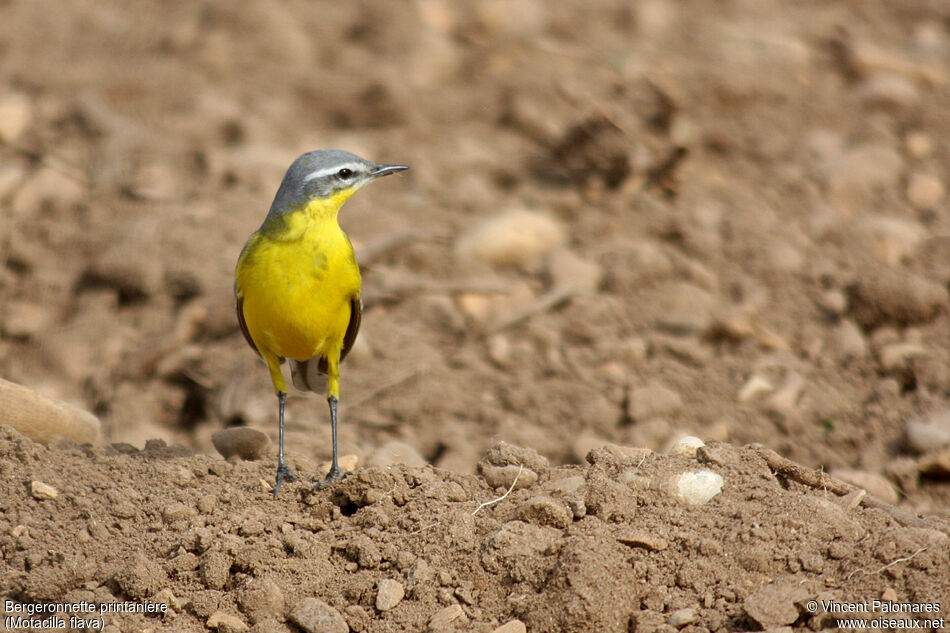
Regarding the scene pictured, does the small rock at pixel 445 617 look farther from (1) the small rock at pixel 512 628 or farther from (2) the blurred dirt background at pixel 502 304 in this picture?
(1) the small rock at pixel 512 628

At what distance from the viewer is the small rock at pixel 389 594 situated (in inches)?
176

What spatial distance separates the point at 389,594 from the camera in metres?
4.48

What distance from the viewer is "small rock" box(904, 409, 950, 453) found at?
6363 mm

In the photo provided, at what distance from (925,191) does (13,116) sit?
8.73 meters

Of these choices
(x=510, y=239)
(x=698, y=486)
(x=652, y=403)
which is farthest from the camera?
(x=510, y=239)

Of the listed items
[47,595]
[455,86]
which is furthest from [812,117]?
[47,595]

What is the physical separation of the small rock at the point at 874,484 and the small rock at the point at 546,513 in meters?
1.97

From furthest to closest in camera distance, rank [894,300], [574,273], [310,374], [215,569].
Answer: [574,273] < [894,300] < [310,374] < [215,569]

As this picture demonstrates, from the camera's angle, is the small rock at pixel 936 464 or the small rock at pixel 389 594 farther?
the small rock at pixel 936 464

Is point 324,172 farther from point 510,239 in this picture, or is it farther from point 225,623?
point 510,239

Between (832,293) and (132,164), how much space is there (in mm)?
6475

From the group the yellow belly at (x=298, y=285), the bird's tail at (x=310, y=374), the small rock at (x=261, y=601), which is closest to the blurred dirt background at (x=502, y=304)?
the small rock at (x=261, y=601)

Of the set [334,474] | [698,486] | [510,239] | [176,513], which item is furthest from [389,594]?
[510,239]

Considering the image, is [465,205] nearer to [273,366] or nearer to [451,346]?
[451,346]
